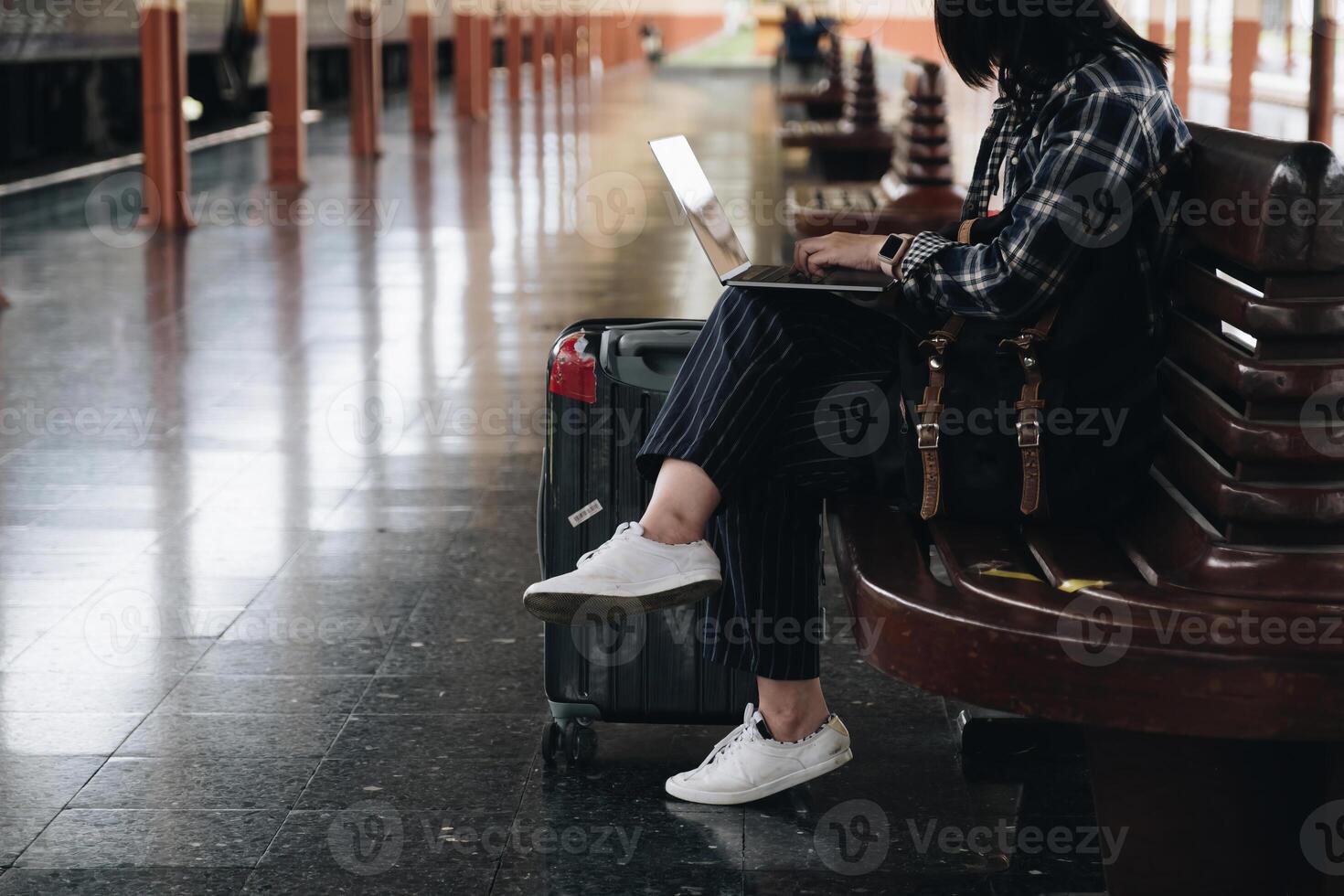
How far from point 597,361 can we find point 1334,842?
4.28ft

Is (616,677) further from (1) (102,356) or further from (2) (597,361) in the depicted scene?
(1) (102,356)

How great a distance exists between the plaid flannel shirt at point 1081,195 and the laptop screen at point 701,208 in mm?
403

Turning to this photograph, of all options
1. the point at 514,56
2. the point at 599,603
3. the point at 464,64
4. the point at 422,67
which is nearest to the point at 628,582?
the point at 599,603

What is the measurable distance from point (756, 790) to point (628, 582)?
52 cm

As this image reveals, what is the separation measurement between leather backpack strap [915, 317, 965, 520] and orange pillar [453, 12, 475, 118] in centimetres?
1936

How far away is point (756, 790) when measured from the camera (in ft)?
8.45

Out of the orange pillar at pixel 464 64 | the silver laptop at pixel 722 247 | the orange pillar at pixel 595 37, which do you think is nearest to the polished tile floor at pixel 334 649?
the silver laptop at pixel 722 247

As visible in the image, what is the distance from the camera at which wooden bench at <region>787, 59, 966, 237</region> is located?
18.0 feet

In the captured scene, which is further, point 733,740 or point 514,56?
point 514,56


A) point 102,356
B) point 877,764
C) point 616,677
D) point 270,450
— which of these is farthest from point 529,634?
point 102,356

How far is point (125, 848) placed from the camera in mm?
2428

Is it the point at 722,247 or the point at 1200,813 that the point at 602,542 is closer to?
the point at 722,247

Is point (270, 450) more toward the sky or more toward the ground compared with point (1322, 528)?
more toward the ground

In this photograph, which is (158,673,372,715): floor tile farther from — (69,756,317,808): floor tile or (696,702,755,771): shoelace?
(696,702,755,771): shoelace
